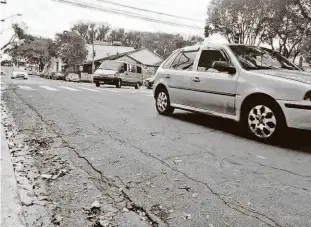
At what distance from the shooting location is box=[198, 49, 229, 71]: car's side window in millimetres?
6258

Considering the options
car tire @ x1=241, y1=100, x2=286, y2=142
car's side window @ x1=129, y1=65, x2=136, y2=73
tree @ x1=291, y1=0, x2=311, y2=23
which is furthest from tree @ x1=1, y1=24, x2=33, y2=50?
car tire @ x1=241, y1=100, x2=286, y2=142

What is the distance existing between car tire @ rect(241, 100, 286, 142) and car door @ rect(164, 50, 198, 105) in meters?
1.54

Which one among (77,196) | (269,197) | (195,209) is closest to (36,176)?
(77,196)

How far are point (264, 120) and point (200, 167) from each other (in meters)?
1.78

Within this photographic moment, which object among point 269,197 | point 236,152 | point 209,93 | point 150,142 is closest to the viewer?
point 269,197

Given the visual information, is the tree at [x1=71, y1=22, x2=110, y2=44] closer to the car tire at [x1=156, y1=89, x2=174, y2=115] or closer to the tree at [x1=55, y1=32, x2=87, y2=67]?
the tree at [x1=55, y1=32, x2=87, y2=67]

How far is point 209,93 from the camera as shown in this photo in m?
6.15

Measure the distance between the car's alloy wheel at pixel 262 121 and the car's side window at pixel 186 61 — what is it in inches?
75.6

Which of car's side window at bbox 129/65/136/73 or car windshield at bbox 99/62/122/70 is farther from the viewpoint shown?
car's side window at bbox 129/65/136/73

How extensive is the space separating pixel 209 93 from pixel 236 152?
5.58 feet

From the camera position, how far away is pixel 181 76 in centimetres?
693

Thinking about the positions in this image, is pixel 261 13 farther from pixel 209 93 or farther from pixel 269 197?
pixel 269 197

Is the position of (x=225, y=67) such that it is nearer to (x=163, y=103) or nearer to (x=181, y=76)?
(x=181, y=76)

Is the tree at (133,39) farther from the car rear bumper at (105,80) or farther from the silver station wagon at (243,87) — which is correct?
the silver station wagon at (243,87)
